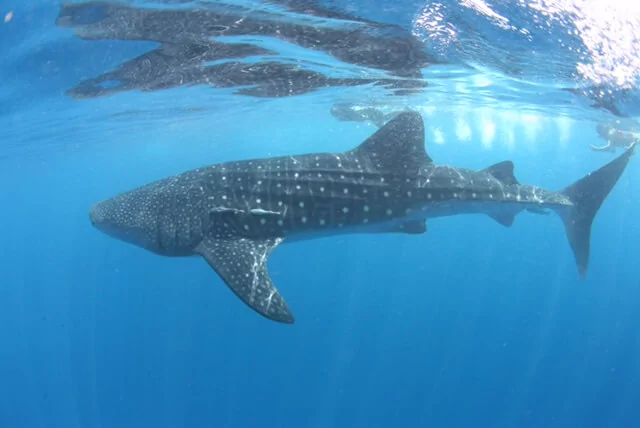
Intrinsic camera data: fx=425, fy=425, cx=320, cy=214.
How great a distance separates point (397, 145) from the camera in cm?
727

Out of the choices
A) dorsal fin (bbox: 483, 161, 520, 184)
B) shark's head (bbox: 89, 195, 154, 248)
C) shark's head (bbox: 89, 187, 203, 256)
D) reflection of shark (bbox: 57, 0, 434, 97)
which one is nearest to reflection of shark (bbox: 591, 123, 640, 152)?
reflection of shark (bbox: 57, 0, 434, 97)

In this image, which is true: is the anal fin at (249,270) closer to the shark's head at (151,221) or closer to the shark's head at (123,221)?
the shark's head at (151,221)

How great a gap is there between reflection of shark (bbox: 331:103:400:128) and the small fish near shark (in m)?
16.3

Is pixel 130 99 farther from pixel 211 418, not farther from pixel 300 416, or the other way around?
pixel 300 416

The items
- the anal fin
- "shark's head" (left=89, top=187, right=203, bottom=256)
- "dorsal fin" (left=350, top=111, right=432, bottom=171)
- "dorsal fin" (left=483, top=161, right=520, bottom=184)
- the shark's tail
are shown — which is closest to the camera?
the anal fin

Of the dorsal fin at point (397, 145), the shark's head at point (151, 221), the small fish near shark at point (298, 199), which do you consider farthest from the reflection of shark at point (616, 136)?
the shark's head at point (151, 221)

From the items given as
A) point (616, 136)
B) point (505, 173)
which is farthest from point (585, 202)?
point (616, 136)

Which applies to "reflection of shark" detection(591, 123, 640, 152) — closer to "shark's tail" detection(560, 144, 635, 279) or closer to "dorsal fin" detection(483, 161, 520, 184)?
"shark's tail" detection(560, 144, 635, 279)

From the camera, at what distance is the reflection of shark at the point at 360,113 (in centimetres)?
2384

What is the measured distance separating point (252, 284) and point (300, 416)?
19102 millimetres

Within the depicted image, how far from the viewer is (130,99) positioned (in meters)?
17.6

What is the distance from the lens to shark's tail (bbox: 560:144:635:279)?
28.6ft

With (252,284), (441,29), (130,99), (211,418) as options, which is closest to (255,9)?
(441,29)

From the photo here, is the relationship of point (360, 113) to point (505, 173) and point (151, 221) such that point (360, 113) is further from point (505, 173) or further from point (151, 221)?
point (151, 221)
